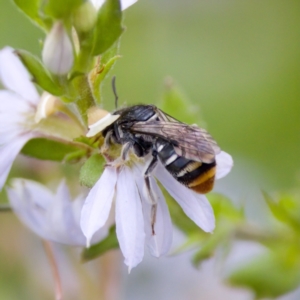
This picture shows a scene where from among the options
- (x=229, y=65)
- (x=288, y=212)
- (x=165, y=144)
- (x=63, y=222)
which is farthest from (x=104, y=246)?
(x=229, y=65)

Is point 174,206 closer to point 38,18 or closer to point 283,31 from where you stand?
point 38,18

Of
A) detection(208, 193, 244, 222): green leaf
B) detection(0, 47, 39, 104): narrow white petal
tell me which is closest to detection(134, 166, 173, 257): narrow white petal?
detection(0, 47, 39, 104): narrow white petal

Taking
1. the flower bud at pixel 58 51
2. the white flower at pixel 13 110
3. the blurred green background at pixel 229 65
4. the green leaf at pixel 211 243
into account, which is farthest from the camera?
the blurred green background at pixel 229 65

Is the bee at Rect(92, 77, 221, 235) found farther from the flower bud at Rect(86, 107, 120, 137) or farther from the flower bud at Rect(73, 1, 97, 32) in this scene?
the flower bud at Rect(73, 1, 97, 32)

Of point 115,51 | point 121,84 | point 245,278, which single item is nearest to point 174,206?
point 115,51

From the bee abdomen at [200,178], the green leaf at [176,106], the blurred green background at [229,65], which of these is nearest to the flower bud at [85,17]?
the bee abdomen at [200,178]

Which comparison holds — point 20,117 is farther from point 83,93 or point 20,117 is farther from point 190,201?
point 190,201

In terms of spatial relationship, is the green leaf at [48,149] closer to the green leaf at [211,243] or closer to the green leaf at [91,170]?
the green leaf at [91,170]
